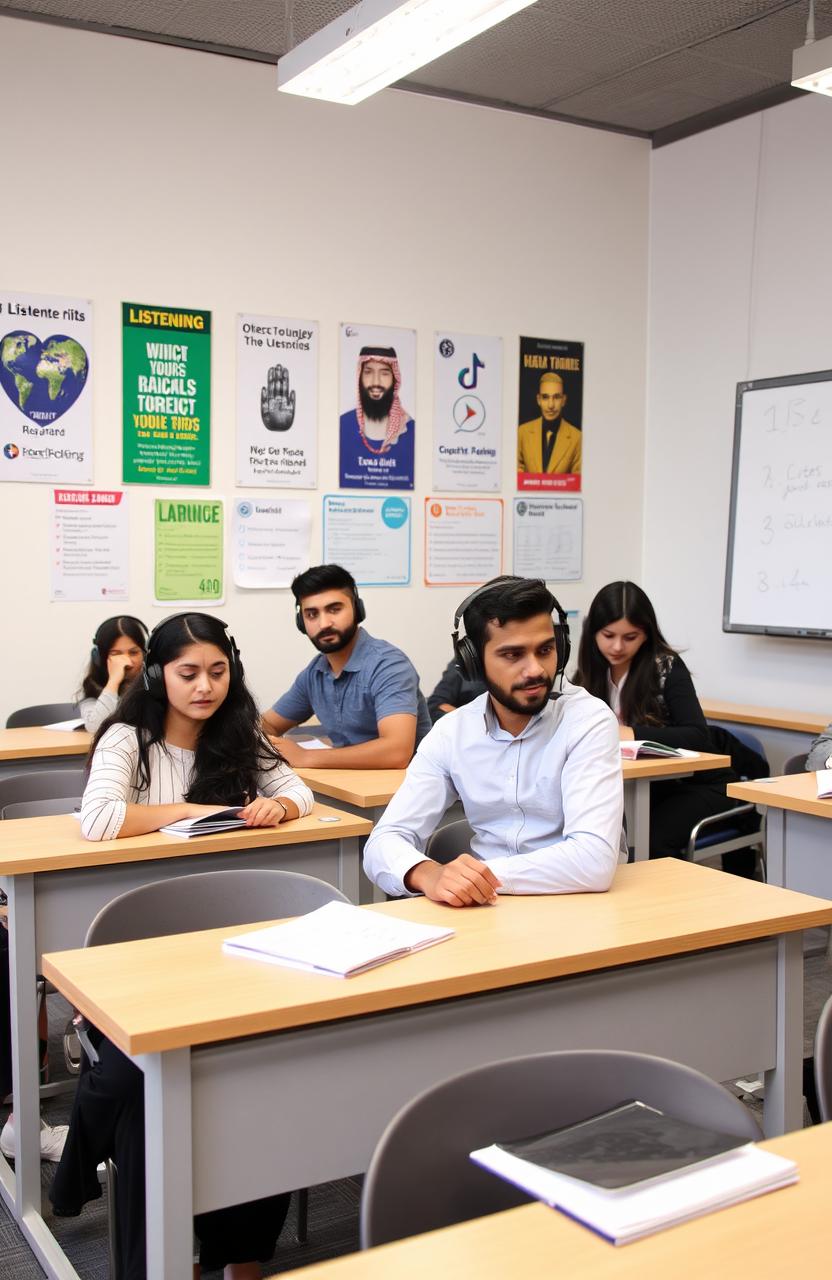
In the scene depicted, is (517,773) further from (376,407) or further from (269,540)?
(376,407)

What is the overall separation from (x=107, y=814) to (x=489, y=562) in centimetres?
345

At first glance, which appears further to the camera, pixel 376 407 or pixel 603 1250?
pixel 376 407

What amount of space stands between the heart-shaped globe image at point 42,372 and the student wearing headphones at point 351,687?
1.48 m

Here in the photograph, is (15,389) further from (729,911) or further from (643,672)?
(729,911)

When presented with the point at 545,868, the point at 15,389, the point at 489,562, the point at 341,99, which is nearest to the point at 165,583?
the point at 15,389

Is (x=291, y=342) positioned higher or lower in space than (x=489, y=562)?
higher

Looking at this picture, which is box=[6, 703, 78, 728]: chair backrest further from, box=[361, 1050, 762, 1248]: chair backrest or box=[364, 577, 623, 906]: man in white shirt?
box=[361, 1050, 762, 1248]: chair backrest

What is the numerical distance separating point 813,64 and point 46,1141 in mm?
3791

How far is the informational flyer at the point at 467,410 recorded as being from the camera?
5617mm

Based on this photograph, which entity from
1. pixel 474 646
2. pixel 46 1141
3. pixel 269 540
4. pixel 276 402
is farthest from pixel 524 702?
pixel 276 402

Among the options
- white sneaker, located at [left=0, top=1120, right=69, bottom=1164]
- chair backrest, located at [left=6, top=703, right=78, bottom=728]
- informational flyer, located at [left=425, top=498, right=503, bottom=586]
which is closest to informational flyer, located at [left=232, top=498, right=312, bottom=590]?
informational flyer, located at [left=425, top=498, right=503, bottom=586]

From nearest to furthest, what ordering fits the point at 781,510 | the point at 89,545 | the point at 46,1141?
the point at 46,1141
the point at 89,545
the point at 781,510

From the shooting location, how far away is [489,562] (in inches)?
229

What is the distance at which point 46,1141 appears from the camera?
2701 mm
